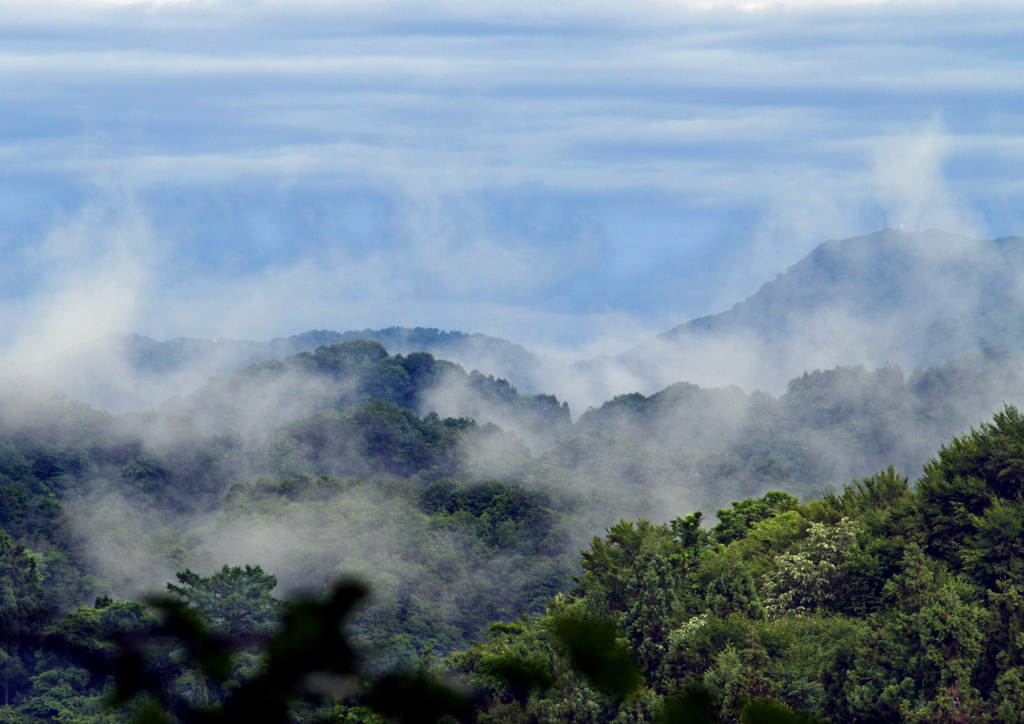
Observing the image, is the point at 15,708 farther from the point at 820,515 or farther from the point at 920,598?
the point at 920,598

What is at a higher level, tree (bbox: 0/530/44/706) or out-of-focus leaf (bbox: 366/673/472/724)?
tree (bbox: 0/530/44/706)

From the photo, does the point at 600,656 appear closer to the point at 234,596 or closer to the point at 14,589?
the point at 234,596

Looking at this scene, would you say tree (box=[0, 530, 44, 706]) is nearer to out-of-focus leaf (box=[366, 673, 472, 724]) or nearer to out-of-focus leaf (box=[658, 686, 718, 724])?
out-of-focus leaf (box=[366, 673, 472, 724])

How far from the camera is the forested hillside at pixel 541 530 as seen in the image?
63.3ft

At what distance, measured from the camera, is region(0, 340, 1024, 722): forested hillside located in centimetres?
1930

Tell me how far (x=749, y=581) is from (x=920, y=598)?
3641mm

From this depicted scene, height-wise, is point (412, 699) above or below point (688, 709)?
above

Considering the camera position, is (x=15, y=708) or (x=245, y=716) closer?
(x=245, y=716)

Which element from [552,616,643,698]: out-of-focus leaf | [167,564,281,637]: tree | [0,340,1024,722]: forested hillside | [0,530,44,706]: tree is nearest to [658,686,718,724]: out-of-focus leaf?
[552,616,643,698]: out-of-focus leaf

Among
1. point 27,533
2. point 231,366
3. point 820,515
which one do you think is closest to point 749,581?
point 820,515

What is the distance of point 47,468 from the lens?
75.6m

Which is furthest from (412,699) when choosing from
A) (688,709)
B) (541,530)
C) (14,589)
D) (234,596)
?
(541,530)

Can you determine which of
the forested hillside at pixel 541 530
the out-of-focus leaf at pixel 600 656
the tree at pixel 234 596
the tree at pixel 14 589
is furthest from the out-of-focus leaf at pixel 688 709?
the tree at pixel 234 596

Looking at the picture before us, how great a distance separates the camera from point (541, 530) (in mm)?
59719
